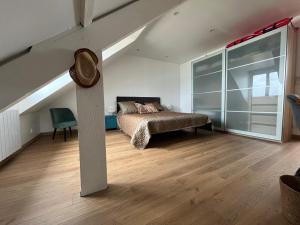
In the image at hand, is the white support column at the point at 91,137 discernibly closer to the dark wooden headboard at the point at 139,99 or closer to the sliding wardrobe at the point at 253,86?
the dark wooden headboard at the point at 139,99

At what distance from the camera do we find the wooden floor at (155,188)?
103 cm

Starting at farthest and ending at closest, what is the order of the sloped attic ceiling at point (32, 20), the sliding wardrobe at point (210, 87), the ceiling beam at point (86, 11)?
the sliding wardrobe at point (210, 87), the ceiling beam at point (86, 11), the sloped attic ceiling at point (32, 20)

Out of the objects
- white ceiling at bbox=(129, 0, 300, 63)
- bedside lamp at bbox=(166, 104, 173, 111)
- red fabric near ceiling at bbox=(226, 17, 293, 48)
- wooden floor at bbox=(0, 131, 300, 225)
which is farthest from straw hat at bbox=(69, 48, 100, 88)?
bedside lamp at bbox=(166, 104, 173, 111)

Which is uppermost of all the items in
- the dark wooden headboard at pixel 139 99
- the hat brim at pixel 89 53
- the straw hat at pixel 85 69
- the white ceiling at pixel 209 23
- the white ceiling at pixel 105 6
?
the white ceiling at pixel 209 23

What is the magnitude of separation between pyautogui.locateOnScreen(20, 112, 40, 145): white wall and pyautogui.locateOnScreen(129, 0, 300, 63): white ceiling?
3014 millimetres

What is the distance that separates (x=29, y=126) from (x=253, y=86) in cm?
497

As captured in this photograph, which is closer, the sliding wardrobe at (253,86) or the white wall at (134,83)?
the sliding wardrobe at (253,86)

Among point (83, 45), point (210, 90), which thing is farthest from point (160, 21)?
point (210, 90)

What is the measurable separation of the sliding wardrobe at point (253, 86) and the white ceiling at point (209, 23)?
1.03 ft

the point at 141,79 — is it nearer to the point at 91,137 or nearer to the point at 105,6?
the point at 105,6

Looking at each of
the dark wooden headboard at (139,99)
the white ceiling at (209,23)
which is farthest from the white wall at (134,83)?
the white ceiling at (209,23)

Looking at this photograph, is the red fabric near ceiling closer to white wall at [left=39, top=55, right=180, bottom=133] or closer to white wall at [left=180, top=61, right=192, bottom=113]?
white wall at [left=180, top=61, right=192, bottom=113]

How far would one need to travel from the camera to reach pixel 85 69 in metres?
1.18

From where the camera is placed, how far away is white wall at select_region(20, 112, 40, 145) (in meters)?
2.59
